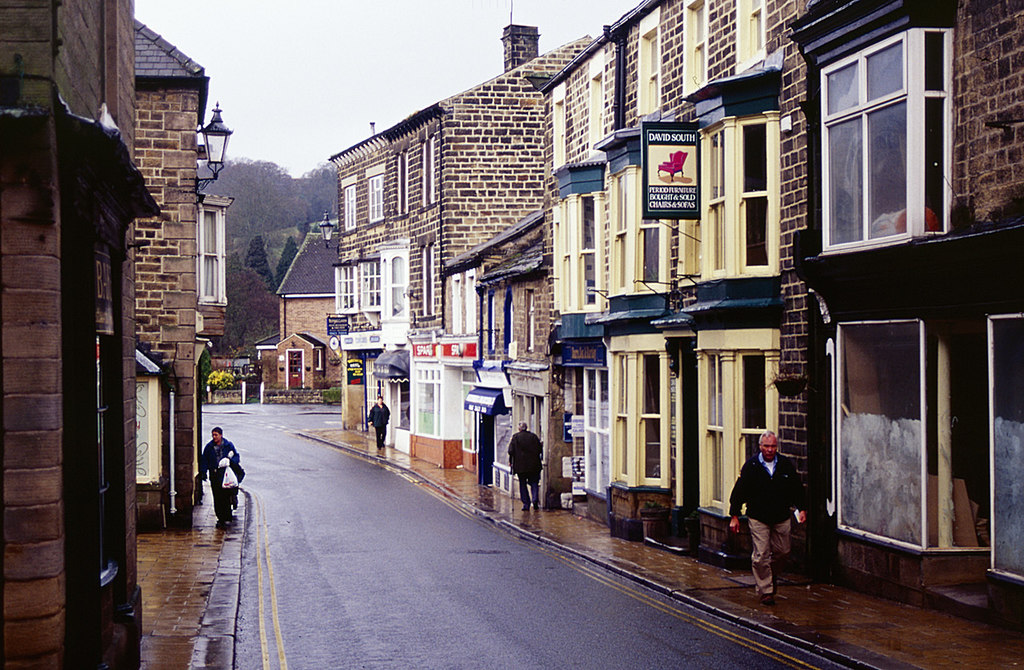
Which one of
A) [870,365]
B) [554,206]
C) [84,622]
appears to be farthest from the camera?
[554,206]

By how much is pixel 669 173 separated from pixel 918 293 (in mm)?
5385

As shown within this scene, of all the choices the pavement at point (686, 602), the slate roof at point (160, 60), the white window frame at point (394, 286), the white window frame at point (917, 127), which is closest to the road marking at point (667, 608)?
the pavement at point (686, 602)

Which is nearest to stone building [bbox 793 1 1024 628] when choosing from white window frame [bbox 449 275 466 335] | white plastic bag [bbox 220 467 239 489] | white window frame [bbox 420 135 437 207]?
white plastic bag [bbox 220 467 239 489]

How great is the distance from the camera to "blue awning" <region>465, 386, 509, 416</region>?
2969 centimetres

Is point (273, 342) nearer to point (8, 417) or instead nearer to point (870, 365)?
point (870, 365)

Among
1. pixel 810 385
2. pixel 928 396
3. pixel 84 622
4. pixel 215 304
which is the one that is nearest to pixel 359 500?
pixel 215 304

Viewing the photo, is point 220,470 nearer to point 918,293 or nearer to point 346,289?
point 918,293

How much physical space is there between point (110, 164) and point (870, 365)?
29.6ft

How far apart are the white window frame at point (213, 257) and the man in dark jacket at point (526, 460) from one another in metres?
7.07

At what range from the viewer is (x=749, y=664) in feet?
34.3

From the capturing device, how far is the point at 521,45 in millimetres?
39531

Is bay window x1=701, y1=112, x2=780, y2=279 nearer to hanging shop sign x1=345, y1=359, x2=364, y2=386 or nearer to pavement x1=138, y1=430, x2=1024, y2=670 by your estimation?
pavement x1=138, y1=430, x2=1024, y2=670

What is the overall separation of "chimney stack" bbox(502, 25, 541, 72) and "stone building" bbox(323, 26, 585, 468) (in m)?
0.03

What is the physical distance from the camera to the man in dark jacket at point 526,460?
79.9 feet
